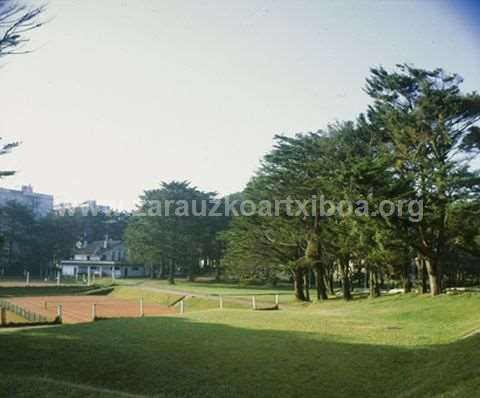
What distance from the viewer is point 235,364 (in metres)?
8.67

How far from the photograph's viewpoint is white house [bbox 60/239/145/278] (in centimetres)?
7012

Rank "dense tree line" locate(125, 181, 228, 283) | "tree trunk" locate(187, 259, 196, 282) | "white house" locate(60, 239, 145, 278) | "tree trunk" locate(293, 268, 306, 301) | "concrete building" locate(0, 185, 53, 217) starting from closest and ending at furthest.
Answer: "tree trunk" locate(293, 268, 306, 301) → "dense tree line" locate(125, 181, 228, 283) → "tree trunk" locate(187, 259, 196, 282) → "white house" locate(60, 239, 145, 278) → "concrete building" locate(0, 185, 53, 217)

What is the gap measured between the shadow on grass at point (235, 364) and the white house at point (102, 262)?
59.9 metres

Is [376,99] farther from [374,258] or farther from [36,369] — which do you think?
[36,369]

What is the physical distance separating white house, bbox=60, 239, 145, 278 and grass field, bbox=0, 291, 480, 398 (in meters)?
58.5

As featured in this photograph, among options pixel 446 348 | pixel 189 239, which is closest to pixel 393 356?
pixel 446 348

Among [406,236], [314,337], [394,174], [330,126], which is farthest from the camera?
[330,126]

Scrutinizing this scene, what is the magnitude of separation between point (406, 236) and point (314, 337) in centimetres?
1120

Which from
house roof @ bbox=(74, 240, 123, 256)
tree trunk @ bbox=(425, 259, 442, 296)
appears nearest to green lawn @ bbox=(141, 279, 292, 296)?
tree trunk @ bbox=(425, 259, 442, 296)

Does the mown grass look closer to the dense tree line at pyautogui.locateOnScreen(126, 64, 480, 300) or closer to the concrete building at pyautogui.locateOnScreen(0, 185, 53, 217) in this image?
the dense tree line at pyautogui.locateOnScreen(126, 64, 480, 300)

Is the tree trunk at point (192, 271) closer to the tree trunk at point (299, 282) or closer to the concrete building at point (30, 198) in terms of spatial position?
the tree trunk at point (299, 282)

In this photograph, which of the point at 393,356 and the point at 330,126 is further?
the point at 330,126

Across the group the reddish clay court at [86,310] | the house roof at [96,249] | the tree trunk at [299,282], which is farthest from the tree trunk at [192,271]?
the tree trunk at [299,282]

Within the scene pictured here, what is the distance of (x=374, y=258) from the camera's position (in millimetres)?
22078
